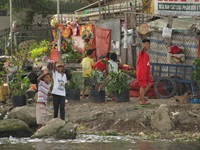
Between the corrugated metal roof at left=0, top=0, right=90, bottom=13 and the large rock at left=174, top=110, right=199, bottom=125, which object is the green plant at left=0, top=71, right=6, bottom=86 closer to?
the large rock at left=174, top=110, right=199, bottom=125

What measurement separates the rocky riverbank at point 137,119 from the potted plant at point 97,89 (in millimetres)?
949

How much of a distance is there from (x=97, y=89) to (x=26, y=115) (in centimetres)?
292

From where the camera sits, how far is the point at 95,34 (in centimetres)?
2308

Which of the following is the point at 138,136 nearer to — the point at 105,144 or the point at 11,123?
the point at 105,144

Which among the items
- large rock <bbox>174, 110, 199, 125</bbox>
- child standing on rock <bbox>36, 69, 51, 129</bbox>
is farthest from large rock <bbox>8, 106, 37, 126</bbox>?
large rock <bbox>174, 110, 199, 125</bbox>

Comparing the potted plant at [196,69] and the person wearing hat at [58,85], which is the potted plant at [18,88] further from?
the potted plant at [196,69]

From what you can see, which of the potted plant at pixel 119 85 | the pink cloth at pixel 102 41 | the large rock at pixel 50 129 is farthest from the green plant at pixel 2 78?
the large rock at pixel 50 129

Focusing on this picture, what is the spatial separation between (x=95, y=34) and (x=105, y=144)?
11.5 meters

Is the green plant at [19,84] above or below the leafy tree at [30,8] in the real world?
below

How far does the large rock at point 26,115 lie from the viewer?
15148 millimetres

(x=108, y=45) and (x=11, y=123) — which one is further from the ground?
(x=108, y=45)

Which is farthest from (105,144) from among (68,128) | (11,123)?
(11,123)

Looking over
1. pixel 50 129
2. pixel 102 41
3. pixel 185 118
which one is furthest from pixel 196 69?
pixel 102 41

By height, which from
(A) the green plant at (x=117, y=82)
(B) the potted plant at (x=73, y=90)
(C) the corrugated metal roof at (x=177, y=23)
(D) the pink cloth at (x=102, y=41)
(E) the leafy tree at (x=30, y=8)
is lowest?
(B) the potted plant at (x=73, y=90)
